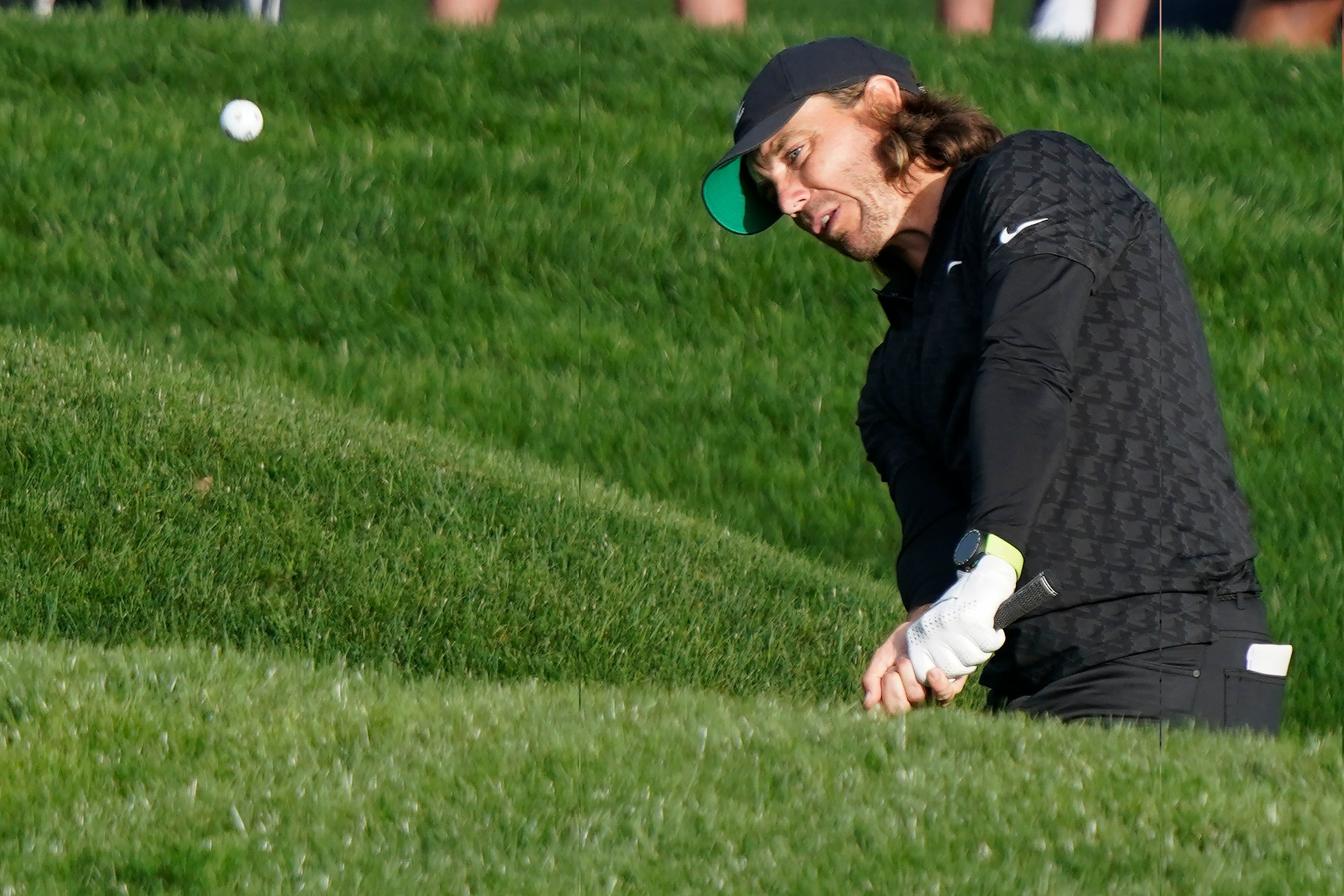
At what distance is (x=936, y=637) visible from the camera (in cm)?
336

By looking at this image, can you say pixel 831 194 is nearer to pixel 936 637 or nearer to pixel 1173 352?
pixel 1173 352

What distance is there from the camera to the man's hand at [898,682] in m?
3.49

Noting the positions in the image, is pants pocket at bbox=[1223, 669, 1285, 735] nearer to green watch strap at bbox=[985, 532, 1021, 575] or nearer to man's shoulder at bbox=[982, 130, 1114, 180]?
green watch strap at bbox=[985, 532, 1021, 575]

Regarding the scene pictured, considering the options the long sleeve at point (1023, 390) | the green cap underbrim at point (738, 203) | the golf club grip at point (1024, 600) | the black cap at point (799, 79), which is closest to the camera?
the long sleeve at point (1023, 390)

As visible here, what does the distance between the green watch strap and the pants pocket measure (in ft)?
2.45

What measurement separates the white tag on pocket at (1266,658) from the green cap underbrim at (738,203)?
153 cm

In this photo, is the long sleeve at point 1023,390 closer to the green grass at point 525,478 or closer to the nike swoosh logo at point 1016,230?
the nike swoosh logo at point 1016,230

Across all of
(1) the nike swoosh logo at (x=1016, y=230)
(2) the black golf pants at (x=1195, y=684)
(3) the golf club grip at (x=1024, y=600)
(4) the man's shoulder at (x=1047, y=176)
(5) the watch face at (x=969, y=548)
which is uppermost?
(4) the man's shoulder at (x=1047, y=176)

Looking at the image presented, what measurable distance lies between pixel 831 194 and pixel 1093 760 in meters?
1.42

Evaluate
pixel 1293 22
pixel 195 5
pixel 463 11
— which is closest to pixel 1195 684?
pixel 463 11

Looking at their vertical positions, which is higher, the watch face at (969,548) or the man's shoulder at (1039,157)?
the man's shoulder at (1039,157)

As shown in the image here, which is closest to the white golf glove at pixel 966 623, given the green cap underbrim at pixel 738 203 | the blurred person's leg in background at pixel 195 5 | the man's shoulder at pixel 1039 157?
the man's shoulder at pixel 1039 157

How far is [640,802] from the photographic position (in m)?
3.43

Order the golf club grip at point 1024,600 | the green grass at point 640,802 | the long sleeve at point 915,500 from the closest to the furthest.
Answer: the green grass at point 640,802 → the golf club grip at point 1024,600 → the long sleeve at point 915,500
